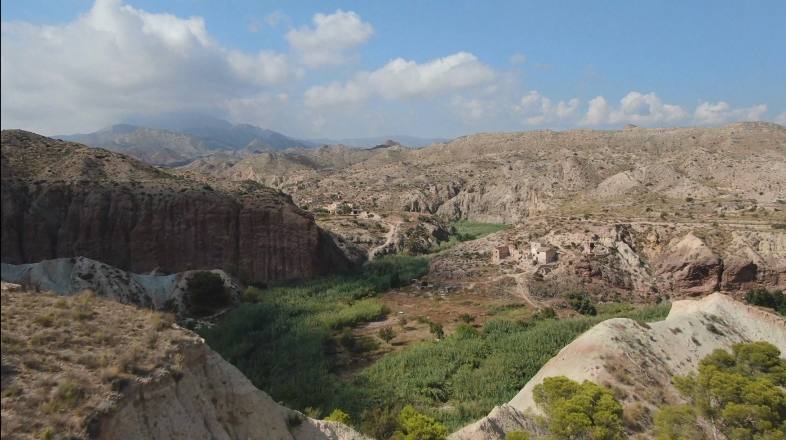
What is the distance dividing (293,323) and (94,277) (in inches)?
437

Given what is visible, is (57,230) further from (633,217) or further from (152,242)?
Result: (633,217)

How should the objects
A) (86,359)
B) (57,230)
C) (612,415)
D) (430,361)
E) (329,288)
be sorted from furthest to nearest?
(329,288), (57,230), (430,361), (612,415), (86,359)

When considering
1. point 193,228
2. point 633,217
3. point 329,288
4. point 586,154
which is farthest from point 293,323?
point 586,154

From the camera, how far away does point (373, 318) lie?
28.8m

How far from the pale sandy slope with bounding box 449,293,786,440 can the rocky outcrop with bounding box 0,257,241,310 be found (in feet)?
62.5

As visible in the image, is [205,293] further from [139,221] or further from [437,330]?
[437,330]

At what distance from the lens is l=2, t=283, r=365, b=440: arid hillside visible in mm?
6375

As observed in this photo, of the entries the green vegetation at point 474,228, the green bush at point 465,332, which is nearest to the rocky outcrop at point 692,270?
the green bush at point 465,332

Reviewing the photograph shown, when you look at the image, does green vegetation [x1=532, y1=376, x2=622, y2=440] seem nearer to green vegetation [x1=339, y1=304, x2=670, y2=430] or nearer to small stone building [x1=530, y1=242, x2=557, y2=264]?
green vegetation [x1=339, y1=304, x2=670, y2=430]

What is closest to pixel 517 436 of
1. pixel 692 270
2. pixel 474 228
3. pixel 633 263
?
pixel 692 270

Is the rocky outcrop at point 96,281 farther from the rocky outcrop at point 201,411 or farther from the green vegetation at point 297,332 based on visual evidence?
the rocky outcrop at point 201,411

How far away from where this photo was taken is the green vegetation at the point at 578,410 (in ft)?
38.5

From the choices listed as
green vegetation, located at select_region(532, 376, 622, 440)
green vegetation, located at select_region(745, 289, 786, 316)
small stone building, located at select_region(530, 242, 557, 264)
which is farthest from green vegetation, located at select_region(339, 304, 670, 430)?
green vegetation, located at select_region(745, 289, 786, 316)

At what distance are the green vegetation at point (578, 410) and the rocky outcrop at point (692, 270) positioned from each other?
24.9 meters
